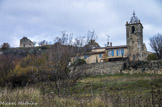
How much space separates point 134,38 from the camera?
38625mm

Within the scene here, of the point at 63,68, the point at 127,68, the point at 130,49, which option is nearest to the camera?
the point at 63,68

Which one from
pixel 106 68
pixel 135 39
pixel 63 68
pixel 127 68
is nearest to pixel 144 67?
pixel 127 68

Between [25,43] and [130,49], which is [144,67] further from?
[25,43]

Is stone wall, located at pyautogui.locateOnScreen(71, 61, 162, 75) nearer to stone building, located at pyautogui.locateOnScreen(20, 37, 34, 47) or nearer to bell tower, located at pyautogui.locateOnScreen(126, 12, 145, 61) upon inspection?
bell tower, located at pyautogui.locateOnScreen(126, 12, 145, 61)

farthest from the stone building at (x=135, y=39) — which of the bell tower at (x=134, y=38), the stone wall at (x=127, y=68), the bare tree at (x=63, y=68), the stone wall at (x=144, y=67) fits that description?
the bare tree at (x=63, y=68)

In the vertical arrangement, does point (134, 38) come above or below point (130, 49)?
above

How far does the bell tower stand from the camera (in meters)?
37.6

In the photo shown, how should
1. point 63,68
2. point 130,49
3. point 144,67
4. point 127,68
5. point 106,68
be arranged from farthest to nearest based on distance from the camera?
point 130,49
point 106,68
point 127,68
point 144,67
point 63,68

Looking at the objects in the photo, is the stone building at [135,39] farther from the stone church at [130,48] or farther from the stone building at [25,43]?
the stone building at [25,43]

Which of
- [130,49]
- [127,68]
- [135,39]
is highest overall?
[135,39]

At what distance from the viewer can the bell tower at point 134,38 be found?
3762cm

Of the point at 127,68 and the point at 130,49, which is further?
the point at 130,49

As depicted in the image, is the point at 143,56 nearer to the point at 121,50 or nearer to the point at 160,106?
the point at 121,50

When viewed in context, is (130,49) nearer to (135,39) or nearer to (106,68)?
(135,39)
